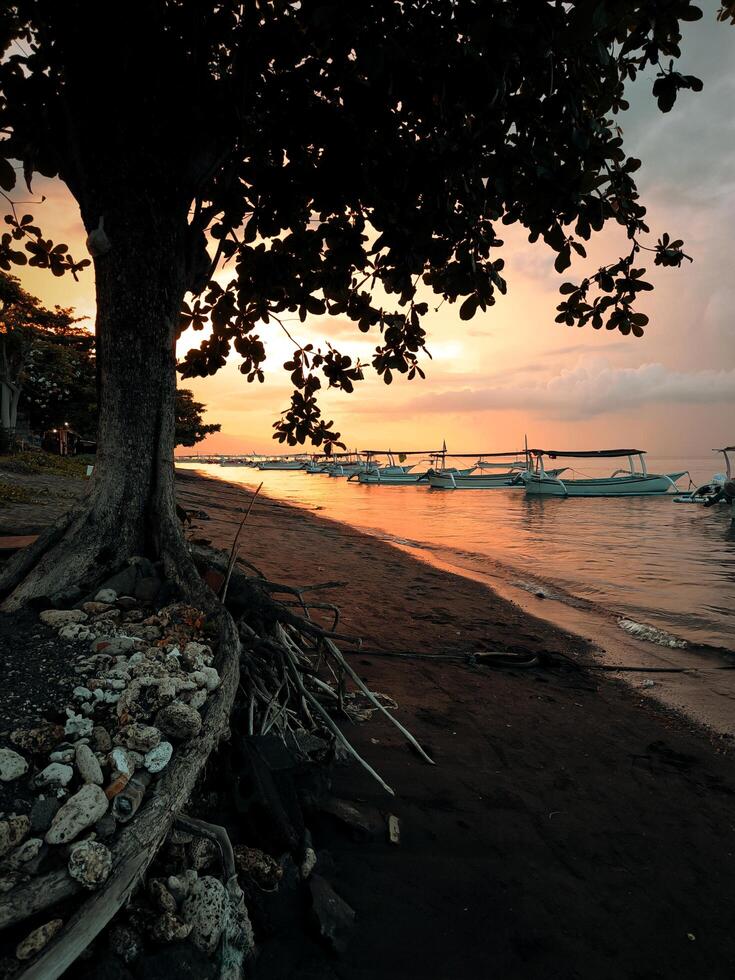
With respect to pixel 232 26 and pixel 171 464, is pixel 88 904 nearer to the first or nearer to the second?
→ pixel 171 464

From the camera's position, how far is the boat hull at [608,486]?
4653cm

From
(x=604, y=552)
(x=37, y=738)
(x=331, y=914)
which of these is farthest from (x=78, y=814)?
(x=604, y=552)

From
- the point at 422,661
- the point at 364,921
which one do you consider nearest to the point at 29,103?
the point at 364,921

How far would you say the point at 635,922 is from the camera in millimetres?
2660

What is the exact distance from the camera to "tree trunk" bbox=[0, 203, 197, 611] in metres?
4.22

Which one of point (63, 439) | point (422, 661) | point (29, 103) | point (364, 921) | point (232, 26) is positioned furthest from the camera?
point (63, 439)

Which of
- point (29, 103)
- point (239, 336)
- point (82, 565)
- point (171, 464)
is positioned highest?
point (29, 103)

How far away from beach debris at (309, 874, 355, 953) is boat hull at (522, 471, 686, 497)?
4789 centimetres

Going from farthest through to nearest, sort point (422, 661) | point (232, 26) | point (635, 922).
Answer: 1. point (422, 661)
2. point (232, 26)
3. point (635, 922)

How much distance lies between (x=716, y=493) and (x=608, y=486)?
1051cm

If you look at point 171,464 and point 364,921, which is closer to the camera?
point 364,921

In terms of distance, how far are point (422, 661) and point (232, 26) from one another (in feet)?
20.0

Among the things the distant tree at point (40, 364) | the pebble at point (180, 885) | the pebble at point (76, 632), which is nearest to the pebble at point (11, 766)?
the pebble at point (180, 885)

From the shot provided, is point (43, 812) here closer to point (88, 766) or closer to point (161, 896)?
point (88, 766)
